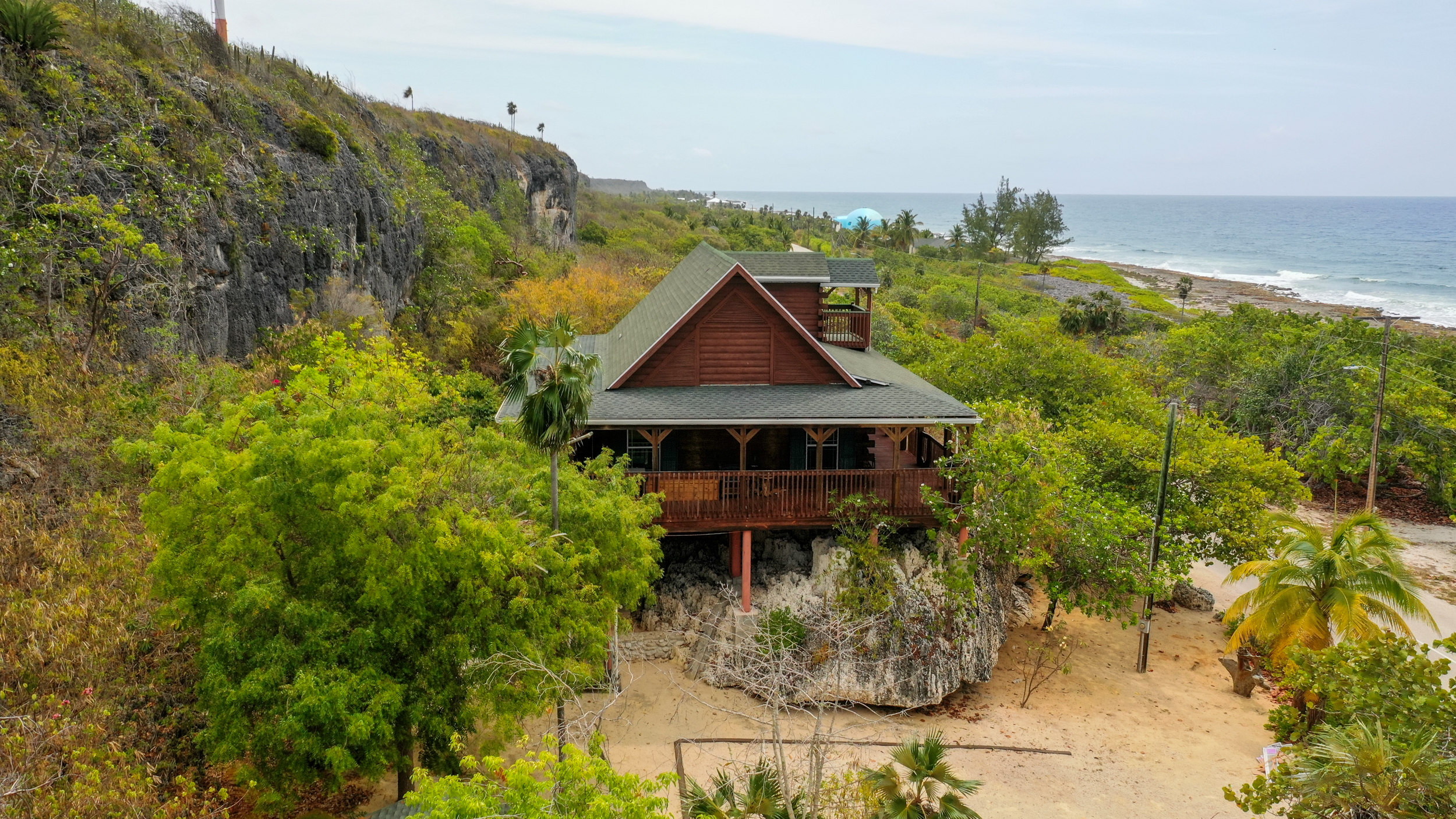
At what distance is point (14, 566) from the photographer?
1202cm

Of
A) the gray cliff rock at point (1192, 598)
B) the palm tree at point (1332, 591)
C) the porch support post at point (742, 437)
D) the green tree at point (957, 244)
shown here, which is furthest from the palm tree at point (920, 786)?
the green tree at point (957, 244)

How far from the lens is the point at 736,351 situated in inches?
802

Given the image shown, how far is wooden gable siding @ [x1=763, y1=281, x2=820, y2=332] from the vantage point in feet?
79.5

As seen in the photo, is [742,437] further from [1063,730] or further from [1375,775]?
[1375,775]

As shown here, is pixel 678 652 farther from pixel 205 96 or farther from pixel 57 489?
pixel 205 96

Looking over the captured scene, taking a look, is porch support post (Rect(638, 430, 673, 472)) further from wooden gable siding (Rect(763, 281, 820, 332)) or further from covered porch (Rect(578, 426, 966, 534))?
wooden gable siding (Rect(763, 281, 820, 332))

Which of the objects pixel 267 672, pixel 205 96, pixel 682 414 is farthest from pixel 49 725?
pixel 205 96

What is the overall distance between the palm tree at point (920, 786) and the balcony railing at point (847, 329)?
15.5 meters

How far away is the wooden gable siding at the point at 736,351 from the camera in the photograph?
20.1 metres

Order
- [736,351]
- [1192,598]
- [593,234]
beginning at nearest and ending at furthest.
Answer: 1. [736,351]
2. [1192,598]
3. [593,234]

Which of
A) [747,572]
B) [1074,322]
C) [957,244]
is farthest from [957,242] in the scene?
[747,572]

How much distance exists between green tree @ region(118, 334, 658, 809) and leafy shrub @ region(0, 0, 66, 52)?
11591 millimetres

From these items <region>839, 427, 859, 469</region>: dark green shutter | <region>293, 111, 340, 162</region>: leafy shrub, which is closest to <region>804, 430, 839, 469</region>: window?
<region>839, 427, 859, 469</region>: dark green shutter

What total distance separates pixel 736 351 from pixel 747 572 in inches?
217
